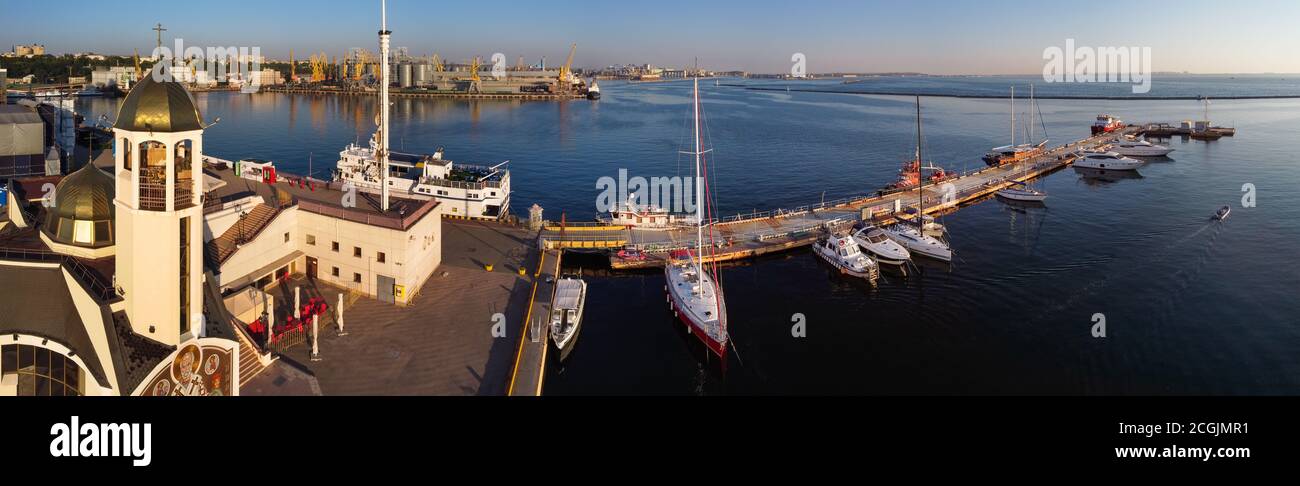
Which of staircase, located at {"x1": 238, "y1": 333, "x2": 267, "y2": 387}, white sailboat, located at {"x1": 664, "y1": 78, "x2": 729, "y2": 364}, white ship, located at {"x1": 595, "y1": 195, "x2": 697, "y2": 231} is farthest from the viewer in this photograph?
white ship, located at {"x1": 595, "y1": 195, "x2": 697, "y2": 231}

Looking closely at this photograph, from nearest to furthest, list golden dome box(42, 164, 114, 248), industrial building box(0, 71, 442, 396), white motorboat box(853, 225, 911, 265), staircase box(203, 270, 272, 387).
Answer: industrial building box(0, 71, 442, 396), staircase box(203, 270, 272, 387), golden dome box(42, 164, 114, 248), white motorboat box(853, 225, 911, 265)

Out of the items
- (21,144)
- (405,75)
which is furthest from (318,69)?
(21,144)

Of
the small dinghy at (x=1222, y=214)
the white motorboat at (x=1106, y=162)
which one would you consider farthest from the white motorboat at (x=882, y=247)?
the white motorboat at (x=1106, y=162)

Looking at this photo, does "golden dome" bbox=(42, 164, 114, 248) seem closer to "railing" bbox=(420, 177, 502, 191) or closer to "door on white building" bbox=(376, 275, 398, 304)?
"door on white building" bbox=(376, 275, 398, 304)

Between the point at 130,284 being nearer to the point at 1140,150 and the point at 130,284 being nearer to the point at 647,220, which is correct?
the point at 647,220

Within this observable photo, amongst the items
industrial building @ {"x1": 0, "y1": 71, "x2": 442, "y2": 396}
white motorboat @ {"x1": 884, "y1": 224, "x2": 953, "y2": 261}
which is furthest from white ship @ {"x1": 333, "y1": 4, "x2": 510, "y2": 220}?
white motorboat @ {"x1": 884, "y1": 224, "x2": 953, "y2": 261}

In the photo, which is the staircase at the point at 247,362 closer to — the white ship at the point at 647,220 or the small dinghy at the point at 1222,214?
the white ship at the point at 647,220
